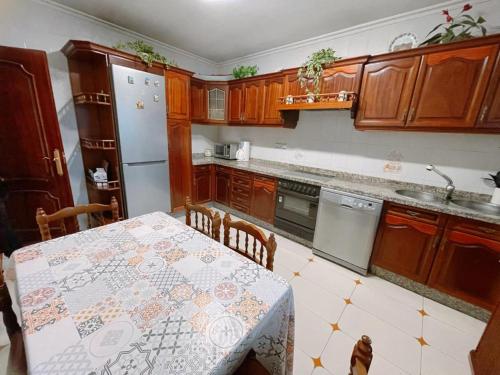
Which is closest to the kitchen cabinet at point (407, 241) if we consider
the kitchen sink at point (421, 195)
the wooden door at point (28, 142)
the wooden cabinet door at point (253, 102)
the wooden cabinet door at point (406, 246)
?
the wooden cabinet door at point (406, 246)

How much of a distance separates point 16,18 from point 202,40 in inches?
71.8

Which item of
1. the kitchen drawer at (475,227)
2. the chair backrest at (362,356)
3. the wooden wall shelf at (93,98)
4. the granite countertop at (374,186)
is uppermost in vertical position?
the wooden wall shelf at (93,98)

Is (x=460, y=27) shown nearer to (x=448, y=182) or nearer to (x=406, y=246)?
(x=448, y=182)

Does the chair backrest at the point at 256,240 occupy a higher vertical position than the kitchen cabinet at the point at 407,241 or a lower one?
higher

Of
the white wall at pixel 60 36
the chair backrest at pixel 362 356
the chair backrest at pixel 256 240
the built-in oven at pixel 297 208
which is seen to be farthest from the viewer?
the built-in oven at pixel 297 208

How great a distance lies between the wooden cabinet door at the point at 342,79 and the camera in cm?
208

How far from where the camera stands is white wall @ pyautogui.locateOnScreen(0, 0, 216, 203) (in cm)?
196

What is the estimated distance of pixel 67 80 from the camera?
2279mm

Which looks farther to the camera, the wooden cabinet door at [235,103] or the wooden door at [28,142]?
the wooden cabinet door at [235,103]

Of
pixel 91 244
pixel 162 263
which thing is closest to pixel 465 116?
pixel 162 263

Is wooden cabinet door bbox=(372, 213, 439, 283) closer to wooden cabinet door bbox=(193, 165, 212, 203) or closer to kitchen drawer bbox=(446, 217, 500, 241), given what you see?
kitchen drawer bbox=(446, 217, 500, 241)

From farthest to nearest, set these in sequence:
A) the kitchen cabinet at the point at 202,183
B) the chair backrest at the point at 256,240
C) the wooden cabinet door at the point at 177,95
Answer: the kitchen cabinet at the point at 202,183
the wooden cabinet door at the point at 177,95
the chair backrest at the point at 256,240

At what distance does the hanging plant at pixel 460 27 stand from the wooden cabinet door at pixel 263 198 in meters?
1.99

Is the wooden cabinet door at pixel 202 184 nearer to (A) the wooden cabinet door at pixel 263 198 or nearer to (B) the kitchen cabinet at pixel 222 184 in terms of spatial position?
(B) the kitchen cabinet at pixel 222 184
